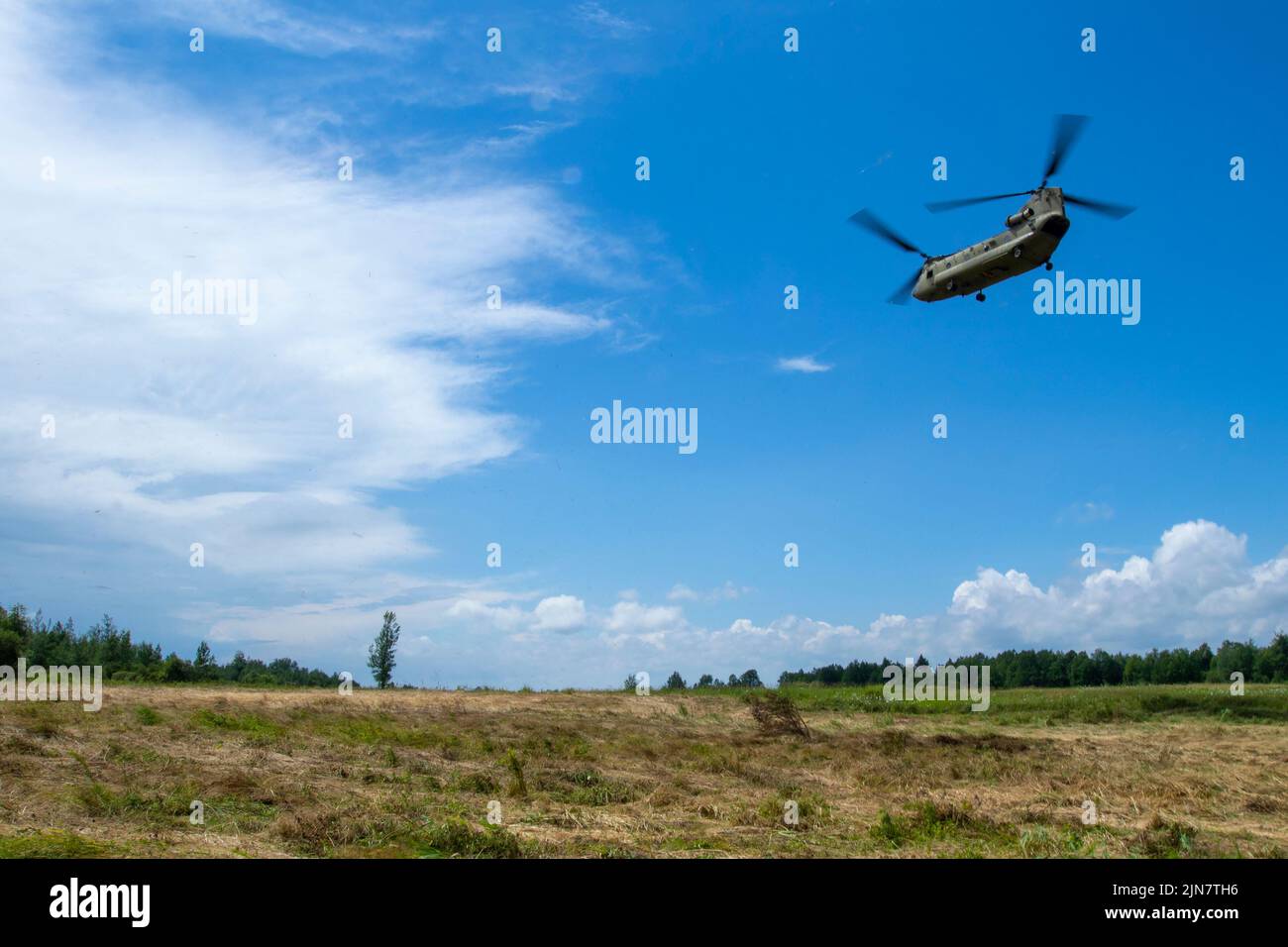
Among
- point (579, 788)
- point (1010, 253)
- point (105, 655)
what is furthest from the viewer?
point (105, 655)

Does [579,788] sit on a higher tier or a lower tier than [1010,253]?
lower

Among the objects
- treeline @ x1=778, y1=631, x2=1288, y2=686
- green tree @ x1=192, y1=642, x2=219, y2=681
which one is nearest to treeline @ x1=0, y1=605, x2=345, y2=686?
green tree @ x1=192, y1=642, x2=219, y2=681

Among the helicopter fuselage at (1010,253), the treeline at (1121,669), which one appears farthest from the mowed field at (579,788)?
the treeline at (1121,669)

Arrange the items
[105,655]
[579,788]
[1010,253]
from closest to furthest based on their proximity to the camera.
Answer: [579,788] < [1010,253] < [105,655]

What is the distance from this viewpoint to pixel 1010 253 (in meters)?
26.2

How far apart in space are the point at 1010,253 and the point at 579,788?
1898cm

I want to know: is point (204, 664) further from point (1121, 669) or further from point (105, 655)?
point (1121, 669)

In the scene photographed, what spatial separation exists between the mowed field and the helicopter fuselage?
13.8 m

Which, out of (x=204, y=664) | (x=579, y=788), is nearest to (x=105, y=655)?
(x=204, y=664)

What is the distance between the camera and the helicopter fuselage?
25172 millimetres

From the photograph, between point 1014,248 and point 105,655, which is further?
point 105,655

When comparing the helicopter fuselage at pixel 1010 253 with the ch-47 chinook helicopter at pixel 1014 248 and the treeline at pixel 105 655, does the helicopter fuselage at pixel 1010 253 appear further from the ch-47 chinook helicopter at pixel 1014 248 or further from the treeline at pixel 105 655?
the treeline at pixel 105 655
